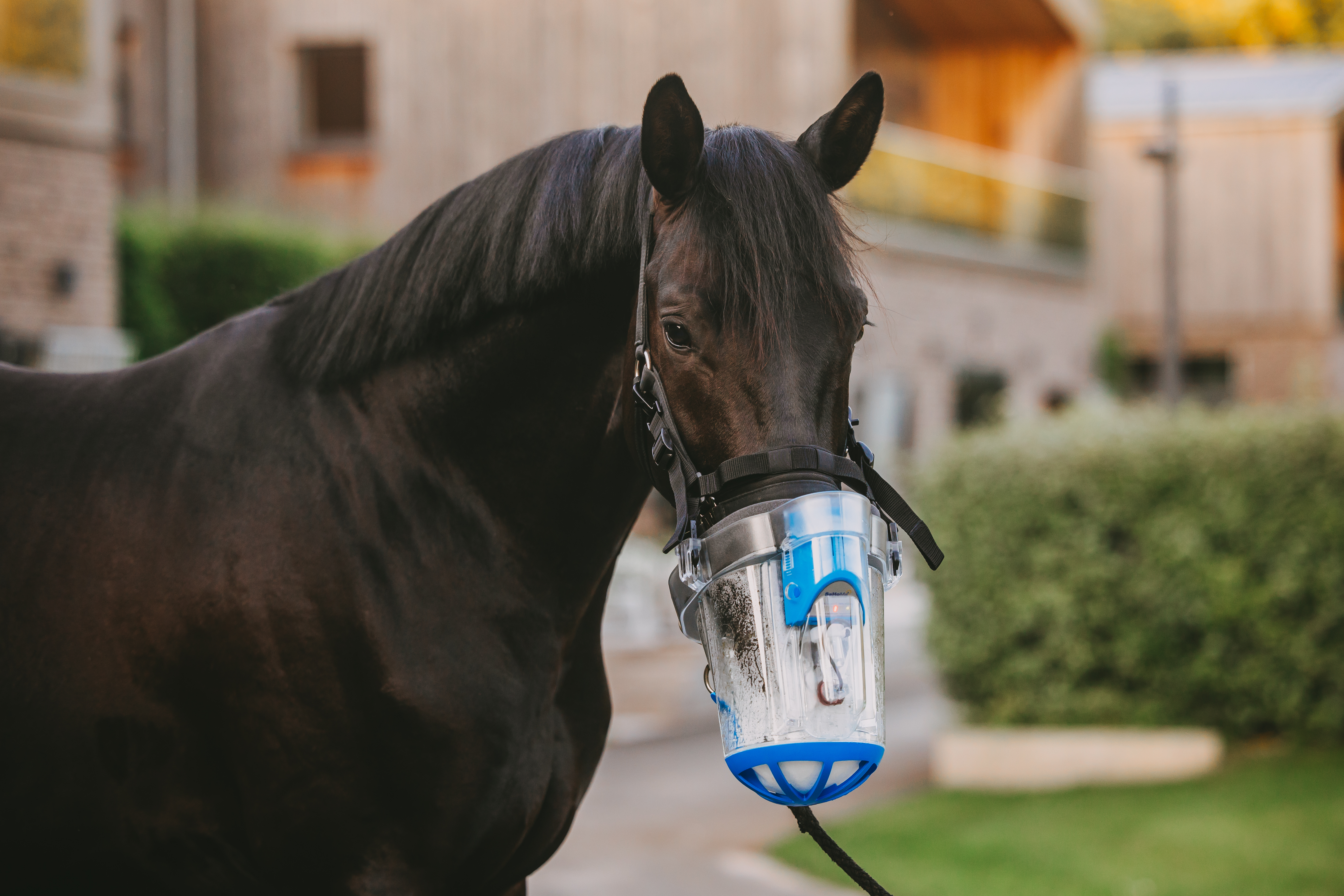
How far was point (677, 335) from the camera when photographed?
1.66 metres

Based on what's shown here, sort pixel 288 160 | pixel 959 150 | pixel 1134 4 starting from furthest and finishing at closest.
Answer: pixel 1134 4 < pixel 959 150 < pixel 288 160

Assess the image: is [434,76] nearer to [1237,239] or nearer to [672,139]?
[672,139]

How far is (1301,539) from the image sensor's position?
658 cm

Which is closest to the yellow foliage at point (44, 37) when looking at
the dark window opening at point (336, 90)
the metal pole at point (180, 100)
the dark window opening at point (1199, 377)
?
the metal pole at point (180, 100)

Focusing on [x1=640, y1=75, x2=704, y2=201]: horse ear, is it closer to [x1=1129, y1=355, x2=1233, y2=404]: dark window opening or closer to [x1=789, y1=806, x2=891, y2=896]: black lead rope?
[x1=789, y1=806, x2=891, y2=896]: black lead rope

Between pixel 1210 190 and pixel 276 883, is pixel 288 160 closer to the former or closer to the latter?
pixel 276 883

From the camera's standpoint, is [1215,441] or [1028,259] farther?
[1028,259]

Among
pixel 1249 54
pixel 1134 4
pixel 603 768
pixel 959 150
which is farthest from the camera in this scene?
pixel 1134 4

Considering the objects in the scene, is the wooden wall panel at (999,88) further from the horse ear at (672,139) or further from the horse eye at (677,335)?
the horse eye at (677,335)

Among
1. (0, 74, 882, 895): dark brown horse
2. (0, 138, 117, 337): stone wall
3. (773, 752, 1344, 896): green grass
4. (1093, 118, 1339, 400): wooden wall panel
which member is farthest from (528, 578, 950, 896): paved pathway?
(1093, 118, 1339, 400): wooden wall panel

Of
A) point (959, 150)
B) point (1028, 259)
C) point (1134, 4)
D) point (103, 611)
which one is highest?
point (1134, 4)

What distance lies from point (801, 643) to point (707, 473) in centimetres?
27

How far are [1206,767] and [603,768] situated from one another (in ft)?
11.9

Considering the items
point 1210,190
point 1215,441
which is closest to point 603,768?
point 1215,441
